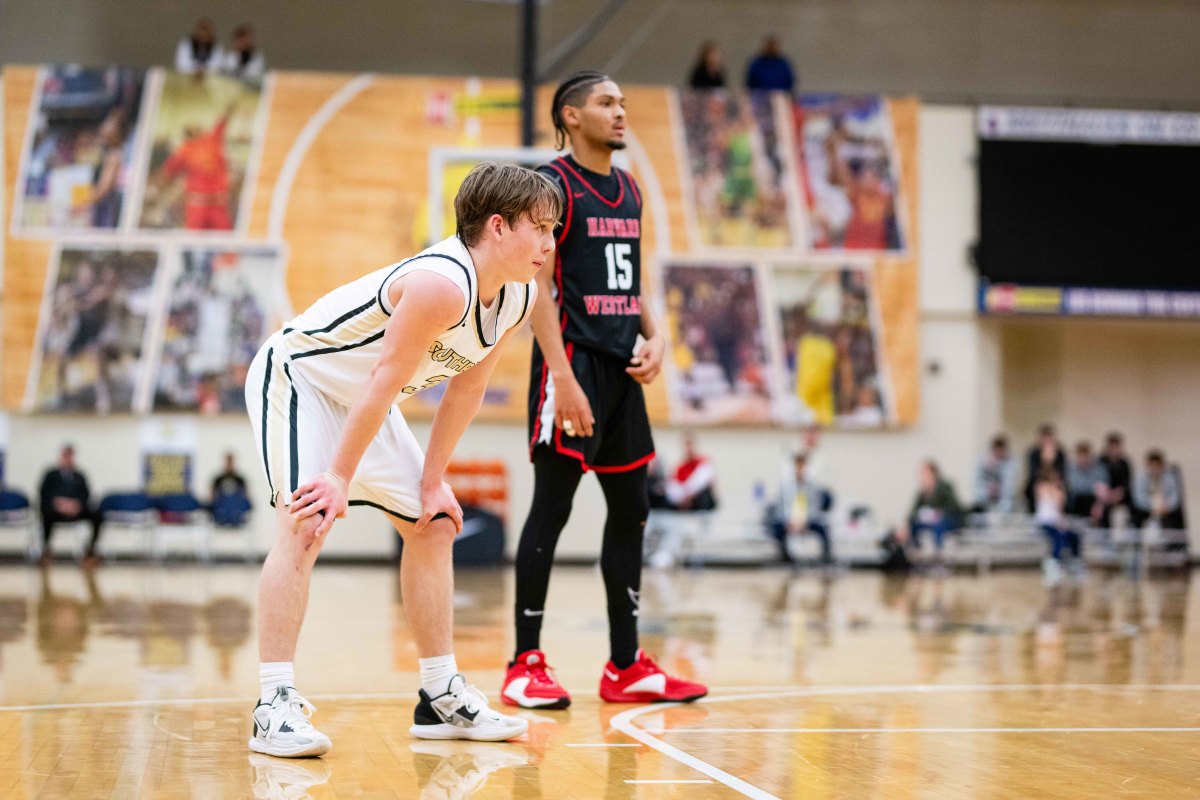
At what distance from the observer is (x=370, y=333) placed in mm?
3420

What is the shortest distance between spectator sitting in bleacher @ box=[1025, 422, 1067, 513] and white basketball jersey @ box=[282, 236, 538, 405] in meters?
12.5

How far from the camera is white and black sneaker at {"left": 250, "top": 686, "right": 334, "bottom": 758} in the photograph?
3.28 metres

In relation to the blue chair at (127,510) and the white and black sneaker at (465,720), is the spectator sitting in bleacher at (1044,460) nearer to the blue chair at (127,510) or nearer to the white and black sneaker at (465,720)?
the blue chair at (127,510)

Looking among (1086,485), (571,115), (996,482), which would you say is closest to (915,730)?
(571,115)

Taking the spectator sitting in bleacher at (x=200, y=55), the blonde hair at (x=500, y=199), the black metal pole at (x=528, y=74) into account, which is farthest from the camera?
the spectator sitting in bleacher at (x=200, y=55)

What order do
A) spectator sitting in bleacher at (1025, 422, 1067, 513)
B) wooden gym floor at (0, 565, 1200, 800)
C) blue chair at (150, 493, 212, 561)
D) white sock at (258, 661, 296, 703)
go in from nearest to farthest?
wooden gym floor at (0, 565, 1200, 800) → white sock at (258, 661, 296, 703) → blue chair at (150, 493, 212, 561) → spectator sitting in bleacher at (1025, 422, 1067, 513)

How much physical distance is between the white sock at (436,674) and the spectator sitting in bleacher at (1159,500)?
44.6ft

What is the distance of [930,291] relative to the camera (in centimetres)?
1647

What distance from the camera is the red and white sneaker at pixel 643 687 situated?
434cm

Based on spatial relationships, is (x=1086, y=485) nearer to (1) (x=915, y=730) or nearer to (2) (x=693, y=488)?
(2) (x=693, y=488)

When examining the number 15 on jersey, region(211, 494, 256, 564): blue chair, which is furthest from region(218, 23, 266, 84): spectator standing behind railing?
the number 15 on jersey

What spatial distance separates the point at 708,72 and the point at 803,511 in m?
5.00

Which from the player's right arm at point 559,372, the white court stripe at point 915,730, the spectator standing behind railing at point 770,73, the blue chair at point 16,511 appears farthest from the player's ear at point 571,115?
the spectator standing behind railing at point 770,73

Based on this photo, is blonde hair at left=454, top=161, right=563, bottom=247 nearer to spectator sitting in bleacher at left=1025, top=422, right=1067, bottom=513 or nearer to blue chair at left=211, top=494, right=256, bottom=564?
blue chair at left=211, top=494, right=256, bottom=564
